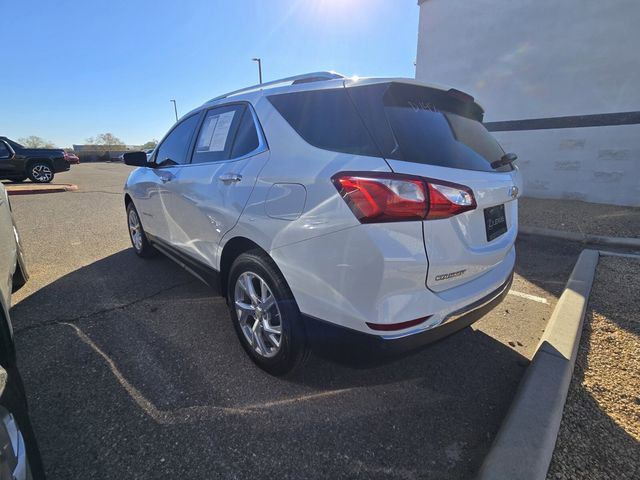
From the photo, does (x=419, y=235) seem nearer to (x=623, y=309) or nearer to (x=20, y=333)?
(x=623, y=309)

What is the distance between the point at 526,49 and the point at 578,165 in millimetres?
3018

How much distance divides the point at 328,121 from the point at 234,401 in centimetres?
176

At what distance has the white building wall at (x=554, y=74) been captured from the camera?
723 cm

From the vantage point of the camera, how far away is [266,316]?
225 centimetres

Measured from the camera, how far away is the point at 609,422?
185cm

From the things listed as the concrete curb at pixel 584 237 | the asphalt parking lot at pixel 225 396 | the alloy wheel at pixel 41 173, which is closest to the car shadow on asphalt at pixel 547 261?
the concrete curb at pixel 584 237

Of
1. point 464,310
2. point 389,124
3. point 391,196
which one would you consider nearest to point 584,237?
point 464,310

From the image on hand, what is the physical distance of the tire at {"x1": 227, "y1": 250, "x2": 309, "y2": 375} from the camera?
200 cm

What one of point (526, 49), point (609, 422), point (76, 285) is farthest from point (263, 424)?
point (526, 49)

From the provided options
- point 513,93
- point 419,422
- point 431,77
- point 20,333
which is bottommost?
point 419,422

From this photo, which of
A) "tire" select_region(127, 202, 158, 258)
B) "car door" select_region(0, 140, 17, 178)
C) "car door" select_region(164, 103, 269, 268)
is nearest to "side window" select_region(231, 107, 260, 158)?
"car door" select_region(164, 103, 269, 268)

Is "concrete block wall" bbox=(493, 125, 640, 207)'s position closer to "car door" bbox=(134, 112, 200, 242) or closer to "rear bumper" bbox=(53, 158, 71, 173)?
"car door" bbox=(134, 112, 200, 242)

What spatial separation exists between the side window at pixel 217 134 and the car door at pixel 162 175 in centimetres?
25

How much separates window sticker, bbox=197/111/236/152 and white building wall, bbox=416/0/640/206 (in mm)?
8474
